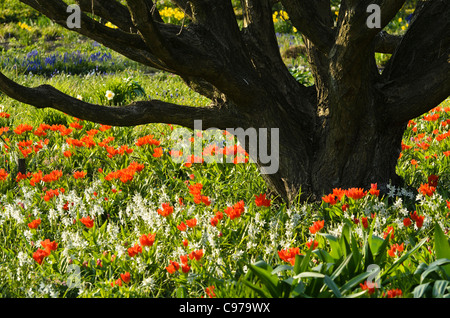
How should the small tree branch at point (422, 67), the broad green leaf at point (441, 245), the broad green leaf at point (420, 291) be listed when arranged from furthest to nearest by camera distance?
the small tree branch at point (422, 67) → the broad green leaf at point (441, 245) → the broad green leaf at point (420, 291)

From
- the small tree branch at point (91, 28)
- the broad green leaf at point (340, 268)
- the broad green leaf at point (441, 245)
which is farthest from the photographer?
the small tree branch at point (91, 28)

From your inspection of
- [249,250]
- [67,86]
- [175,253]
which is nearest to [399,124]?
[249,250]

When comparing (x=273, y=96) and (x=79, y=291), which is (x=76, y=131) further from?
(x=79, y=291)

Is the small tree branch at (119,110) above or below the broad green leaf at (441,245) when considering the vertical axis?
above

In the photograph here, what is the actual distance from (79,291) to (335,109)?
179 cm

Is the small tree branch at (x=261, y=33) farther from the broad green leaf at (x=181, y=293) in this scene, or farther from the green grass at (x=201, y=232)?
the broad green leaf at (x=181, y=293)

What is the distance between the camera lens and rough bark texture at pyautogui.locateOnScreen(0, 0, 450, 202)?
3.15 metres

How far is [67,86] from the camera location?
6559mm

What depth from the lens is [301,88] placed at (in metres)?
3.73

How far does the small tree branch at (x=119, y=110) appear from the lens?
301cm

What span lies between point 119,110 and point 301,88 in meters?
1.24

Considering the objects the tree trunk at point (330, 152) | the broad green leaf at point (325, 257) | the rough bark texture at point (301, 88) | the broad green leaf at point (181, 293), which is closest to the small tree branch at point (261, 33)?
the rough bark texture at point (301, 88)

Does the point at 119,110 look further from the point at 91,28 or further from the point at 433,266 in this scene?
the point at 433,266

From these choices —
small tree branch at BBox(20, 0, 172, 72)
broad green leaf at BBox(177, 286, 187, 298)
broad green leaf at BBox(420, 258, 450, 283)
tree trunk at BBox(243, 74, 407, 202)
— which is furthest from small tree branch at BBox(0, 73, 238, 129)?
broad green leaf at BBox(420, 258, 450, 283)
